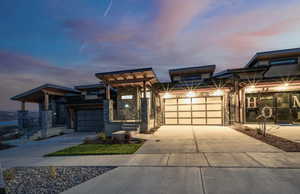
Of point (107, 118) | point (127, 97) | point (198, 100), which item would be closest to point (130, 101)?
point (127, 97)

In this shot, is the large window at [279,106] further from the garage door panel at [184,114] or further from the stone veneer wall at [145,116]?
the stone veneer wall at [145,116]

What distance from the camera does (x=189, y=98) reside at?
1373cm

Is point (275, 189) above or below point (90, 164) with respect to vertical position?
above

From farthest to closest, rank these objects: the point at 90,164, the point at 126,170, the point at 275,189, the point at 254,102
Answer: the point at 254,102, the point at 90,164, the point at 126,170, the point at 275,189

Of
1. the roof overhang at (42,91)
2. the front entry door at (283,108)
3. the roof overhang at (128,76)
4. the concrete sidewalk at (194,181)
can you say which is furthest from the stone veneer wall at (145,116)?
the front entry door at (283,108)

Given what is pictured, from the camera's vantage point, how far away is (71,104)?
47.3 ft

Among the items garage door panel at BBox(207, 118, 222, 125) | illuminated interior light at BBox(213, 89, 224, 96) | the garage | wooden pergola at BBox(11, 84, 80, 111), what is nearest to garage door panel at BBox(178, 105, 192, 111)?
garage door panel at BBox(207, 118, 222, 125)

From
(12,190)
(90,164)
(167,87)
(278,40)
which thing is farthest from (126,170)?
(278,40)

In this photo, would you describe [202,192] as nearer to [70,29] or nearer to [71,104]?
[70,29]

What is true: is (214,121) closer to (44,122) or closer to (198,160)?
(198,160)

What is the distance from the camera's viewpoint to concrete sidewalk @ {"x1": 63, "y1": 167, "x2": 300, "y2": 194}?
8.83 feet

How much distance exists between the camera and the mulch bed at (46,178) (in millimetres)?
3115

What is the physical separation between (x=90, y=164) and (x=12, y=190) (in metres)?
1.76

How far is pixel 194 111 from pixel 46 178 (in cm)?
1219
